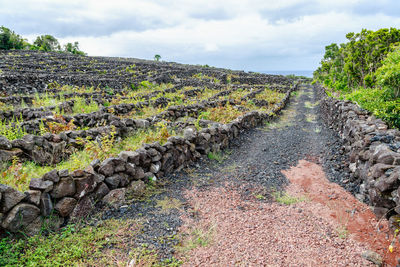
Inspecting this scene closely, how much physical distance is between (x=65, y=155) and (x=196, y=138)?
3.61 m

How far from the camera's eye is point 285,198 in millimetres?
5367

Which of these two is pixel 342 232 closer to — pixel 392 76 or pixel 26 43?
pixel 392 76

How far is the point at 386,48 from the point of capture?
1714 centimetres

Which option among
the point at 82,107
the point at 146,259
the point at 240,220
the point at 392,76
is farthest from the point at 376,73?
the point at 82,107

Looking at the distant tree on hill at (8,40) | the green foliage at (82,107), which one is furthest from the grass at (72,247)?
the distant tree on hill at (8,40)

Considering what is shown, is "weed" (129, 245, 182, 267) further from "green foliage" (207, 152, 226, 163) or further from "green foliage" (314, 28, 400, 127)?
"green foliage" (314, 28, 400, 127)

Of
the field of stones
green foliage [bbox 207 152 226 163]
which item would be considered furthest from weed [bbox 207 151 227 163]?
the field of stones

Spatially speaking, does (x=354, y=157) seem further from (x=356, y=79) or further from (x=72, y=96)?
(x=356, y=79)

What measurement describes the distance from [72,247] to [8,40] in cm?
5940

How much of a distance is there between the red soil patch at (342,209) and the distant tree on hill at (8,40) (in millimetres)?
59050

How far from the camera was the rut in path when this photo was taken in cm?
362

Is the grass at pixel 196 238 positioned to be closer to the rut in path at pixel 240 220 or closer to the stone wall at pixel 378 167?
the rut in path at pixel 240 220

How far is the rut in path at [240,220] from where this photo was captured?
3623 mm

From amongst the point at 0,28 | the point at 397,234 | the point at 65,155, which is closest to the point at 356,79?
the point at 397,234
